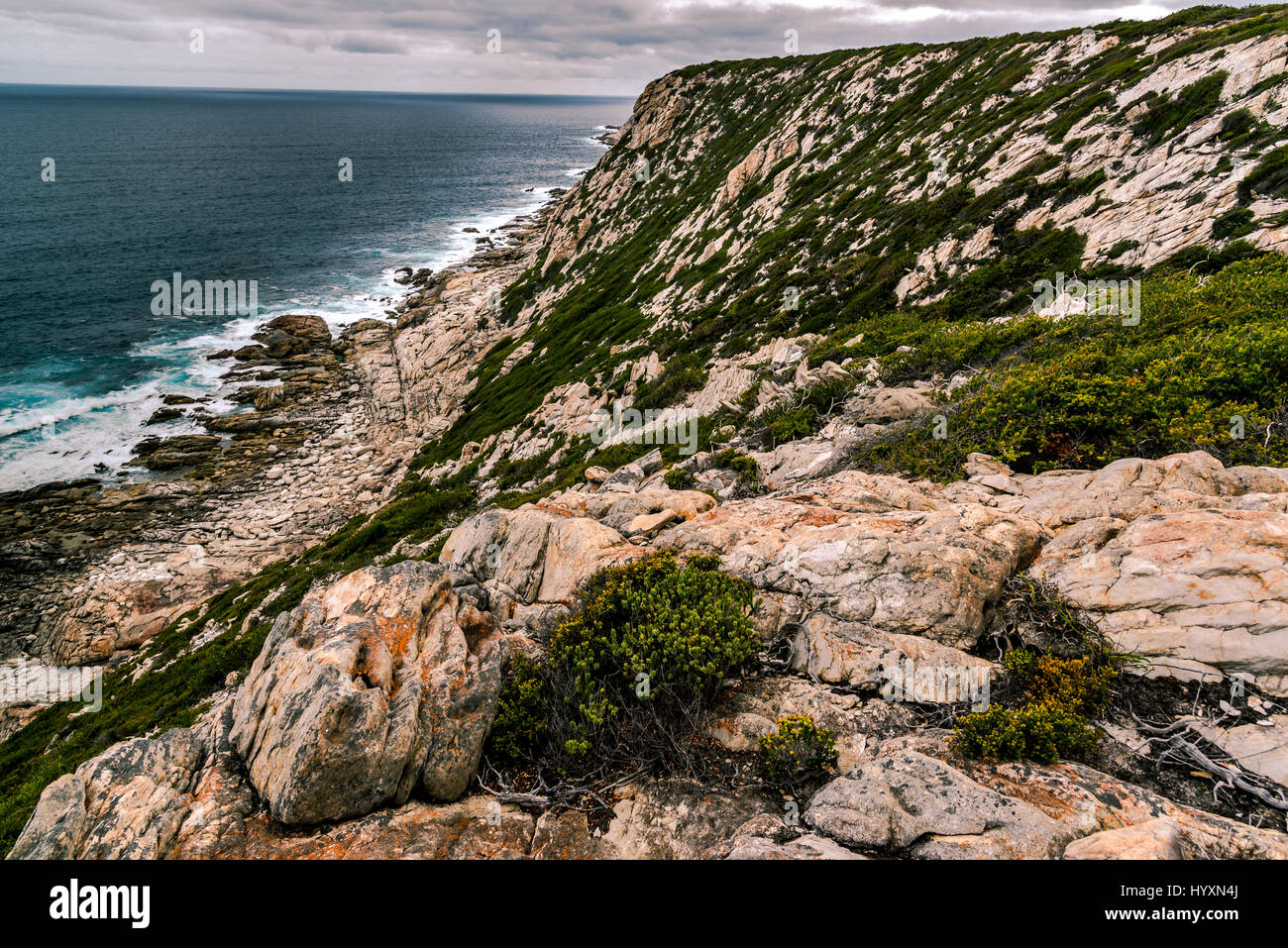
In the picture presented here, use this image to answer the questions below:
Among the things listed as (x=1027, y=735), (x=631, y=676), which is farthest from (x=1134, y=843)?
(x=631, y=676)

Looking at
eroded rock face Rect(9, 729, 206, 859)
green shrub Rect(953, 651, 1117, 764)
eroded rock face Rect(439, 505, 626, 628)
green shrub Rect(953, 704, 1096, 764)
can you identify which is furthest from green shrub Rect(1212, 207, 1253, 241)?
eroded rock face Rect(9, 729, 206, 859)

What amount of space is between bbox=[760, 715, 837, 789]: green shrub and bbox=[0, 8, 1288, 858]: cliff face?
0.30 metres

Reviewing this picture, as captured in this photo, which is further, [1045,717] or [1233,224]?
[1233,224]

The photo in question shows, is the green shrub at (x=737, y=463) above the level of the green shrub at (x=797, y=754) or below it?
above

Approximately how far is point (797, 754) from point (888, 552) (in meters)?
3.74

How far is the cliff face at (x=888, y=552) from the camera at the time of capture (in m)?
6.16

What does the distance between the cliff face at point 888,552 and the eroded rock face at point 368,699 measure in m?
0.04

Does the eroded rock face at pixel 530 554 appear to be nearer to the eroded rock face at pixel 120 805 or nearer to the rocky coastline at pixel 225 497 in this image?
the eroded rock face at pixel 120 805

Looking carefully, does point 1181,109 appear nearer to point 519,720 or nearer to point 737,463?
point 737,463

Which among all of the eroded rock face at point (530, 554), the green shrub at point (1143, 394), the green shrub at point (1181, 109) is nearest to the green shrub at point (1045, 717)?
the green shrub at point (1143, 394)

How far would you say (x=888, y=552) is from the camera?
8.91 metres

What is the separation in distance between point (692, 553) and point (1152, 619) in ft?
21.5

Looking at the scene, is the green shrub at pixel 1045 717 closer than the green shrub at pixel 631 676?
Yes

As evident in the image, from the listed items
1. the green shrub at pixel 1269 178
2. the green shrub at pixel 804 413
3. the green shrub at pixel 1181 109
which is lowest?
the green shrub at pixel 804 413
